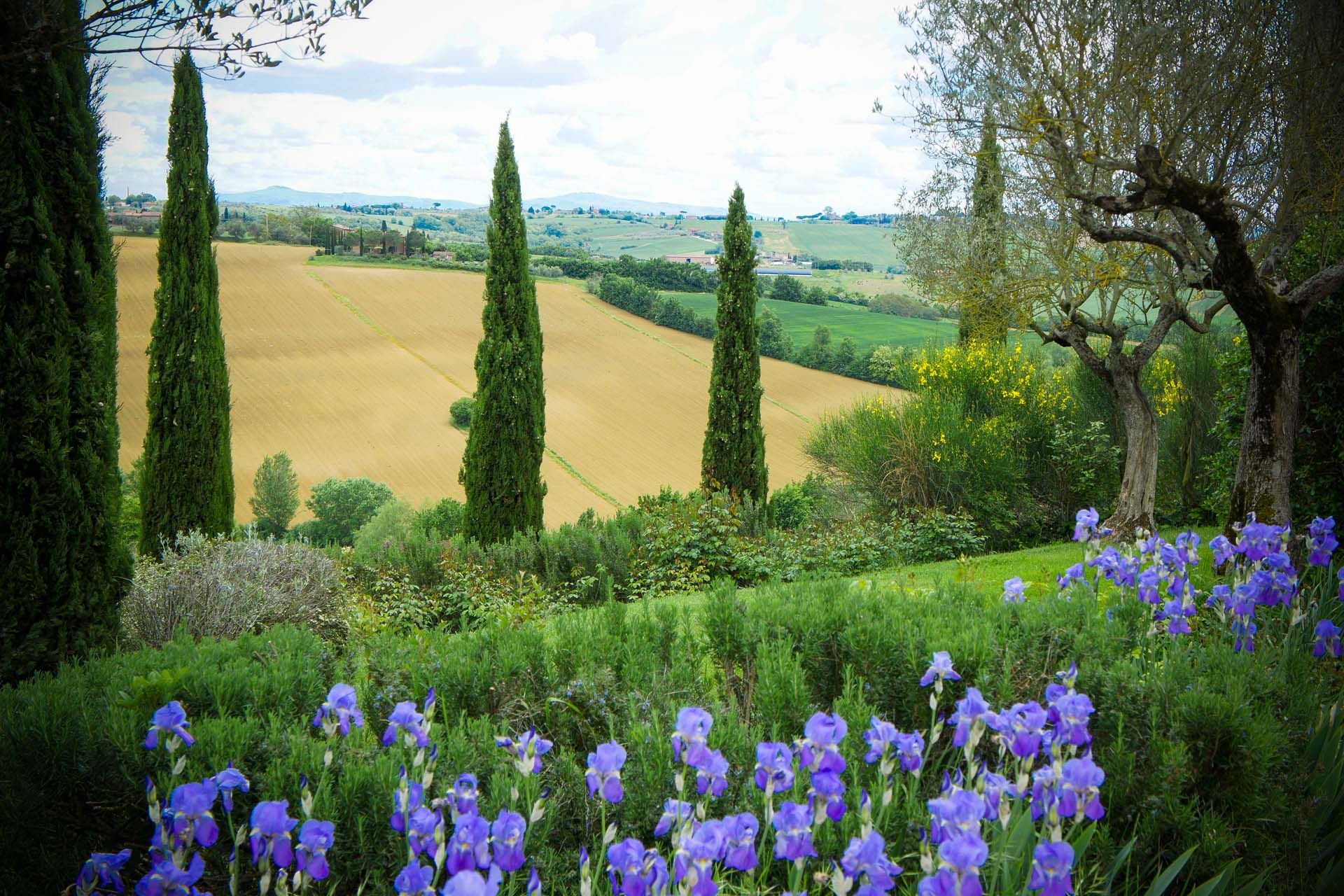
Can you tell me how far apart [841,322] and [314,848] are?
27973 millimetres

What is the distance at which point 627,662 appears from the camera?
2.84 metres

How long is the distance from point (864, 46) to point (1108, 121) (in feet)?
15.6

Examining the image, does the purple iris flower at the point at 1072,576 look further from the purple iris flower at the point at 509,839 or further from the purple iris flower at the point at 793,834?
the purple iris flower at the point at 509,839

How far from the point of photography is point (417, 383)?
22.1 metres

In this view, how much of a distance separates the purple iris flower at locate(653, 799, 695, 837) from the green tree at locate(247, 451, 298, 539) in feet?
54.9

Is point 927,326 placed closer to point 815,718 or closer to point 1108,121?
point 1108,121

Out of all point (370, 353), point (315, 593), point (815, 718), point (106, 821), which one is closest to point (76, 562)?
point (315, 593)

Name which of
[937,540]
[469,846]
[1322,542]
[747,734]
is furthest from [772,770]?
[937,540]

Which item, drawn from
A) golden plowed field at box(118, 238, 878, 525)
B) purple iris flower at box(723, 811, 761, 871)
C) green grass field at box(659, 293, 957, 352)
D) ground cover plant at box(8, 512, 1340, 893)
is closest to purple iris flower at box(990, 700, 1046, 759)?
ground cover plant at box(8, 512, 1340, 893)

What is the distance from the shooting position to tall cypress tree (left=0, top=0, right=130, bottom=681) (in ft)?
14.1

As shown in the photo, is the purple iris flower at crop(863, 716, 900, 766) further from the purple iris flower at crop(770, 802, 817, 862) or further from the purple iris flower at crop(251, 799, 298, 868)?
the purple iris flower at crop(251, 799, 298, 868)

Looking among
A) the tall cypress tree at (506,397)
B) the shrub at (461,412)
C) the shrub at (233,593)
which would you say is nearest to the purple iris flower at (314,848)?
the shrub at (233,593)

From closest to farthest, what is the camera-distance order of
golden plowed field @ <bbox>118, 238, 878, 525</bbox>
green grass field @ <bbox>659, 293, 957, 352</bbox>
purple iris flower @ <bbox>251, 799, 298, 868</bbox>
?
purple iris flower @ <bbox>251, 799, 298, 868</bbox> → golden plowed field @ <bbox>118, 238, 878, 525</bbox> → green grass field @ <bbox>659, 293, 957, 352</bbox>

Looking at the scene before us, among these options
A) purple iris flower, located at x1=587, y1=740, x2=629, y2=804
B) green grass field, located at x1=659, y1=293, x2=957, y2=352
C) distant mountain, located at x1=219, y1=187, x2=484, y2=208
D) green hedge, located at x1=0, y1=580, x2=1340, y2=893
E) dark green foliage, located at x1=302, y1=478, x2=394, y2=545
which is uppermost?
distant mountain, located at x1=219, y1=187, x2=484, y2=208
